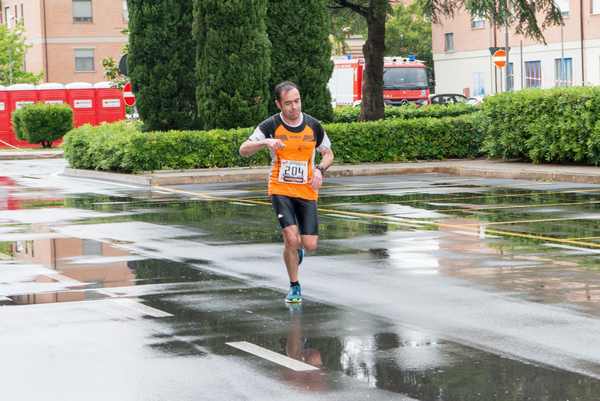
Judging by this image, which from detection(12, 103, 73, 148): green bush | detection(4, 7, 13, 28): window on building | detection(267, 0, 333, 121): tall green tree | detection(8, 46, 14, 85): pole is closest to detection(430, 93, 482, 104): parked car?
detection(12, 103, 73, 148): green bush

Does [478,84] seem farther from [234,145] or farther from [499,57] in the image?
[234,145]

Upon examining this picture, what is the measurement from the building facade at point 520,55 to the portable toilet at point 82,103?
14.5m

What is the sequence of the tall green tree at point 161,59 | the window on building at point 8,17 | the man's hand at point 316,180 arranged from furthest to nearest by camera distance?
1. the window on building at point 8,17
2. the tall green tree at point 161,59
3. the man's hand at point 316,180

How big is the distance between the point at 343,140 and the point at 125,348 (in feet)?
69.2

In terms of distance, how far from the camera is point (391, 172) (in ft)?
92.2

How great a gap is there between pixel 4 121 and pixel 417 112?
2097 cm

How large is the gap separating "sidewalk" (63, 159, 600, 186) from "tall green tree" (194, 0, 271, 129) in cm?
195

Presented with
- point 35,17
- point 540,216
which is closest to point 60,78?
point 35,17

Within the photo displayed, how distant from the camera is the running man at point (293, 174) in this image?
10.8m

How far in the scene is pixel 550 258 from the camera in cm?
1311

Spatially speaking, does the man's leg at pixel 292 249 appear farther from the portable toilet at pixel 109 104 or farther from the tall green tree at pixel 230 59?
the portable toilet at pixel 109 104

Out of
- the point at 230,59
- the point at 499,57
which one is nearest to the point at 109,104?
the point at 499,57

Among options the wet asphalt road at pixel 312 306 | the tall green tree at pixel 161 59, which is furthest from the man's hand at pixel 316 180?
the tall green tree at pixel 161 59

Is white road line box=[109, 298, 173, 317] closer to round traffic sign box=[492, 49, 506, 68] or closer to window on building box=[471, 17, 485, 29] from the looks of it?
round traffic sign box=[492, 49, 506, 68]
